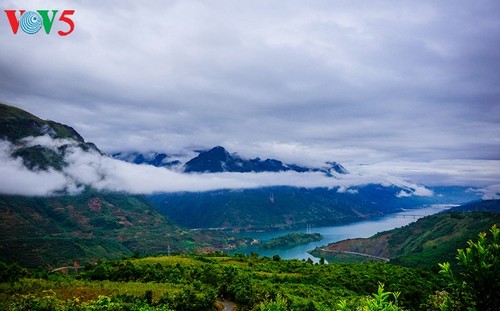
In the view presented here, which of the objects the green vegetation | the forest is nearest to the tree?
the forest

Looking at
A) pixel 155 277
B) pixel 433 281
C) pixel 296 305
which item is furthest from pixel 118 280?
pixel 433 281

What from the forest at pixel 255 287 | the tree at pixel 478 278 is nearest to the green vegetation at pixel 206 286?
the forest at pixel 255 287

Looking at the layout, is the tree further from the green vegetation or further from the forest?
the green vegetation

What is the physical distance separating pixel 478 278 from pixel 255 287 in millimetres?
36613

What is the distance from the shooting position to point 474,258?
10625mm

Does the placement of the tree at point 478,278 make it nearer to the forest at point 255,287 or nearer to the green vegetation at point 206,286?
the forest at point 255,287

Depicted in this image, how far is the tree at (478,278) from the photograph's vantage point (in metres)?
10.2

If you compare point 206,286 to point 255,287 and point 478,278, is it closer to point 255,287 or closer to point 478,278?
point 255,287

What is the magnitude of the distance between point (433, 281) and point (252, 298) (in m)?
59.1

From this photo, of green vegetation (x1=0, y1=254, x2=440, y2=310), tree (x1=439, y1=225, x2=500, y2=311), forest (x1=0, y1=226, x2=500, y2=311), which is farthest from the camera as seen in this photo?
green vegetation (x1=0, y1=254, x2=440, y2=310)

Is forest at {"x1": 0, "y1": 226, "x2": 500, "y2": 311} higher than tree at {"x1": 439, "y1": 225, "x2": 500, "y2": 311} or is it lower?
lower

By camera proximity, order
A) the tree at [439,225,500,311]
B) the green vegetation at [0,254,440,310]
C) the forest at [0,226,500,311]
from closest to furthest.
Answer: the tree at [439,225,500,311], the forest at [0,226,500,311], the green vegetation at [0,254,440,310]

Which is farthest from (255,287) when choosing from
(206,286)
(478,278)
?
(478,278)

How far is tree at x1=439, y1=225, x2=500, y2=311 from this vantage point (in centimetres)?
1021
